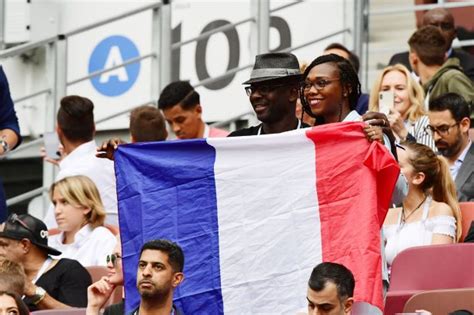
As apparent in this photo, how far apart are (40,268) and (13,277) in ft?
3.11

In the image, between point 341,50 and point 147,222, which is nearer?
point 147,222

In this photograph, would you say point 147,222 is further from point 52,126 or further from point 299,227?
point 52,126

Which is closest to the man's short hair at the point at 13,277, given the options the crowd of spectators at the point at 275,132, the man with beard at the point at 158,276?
the crowd of spectators at the point at 275,132

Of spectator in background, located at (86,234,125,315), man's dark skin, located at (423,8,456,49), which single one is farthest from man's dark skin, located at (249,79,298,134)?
man's dark skin, located at (423,8,456,49)

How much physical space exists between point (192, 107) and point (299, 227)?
10.9 ft

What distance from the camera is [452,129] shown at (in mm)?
11562

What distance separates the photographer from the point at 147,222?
9.27m

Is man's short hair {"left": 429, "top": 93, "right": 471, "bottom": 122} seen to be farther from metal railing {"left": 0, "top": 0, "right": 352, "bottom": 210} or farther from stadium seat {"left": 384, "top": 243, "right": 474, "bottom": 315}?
metal railing {"left": 0, "top": 0, "right": 352, "bottom": 210}

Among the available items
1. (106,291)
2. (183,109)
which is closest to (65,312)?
(106,291)

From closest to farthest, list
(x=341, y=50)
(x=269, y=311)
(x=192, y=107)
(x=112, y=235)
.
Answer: (x=269, y=311) → (x=112, y=235) → (x=192, y=107) → (x=341, y=50)

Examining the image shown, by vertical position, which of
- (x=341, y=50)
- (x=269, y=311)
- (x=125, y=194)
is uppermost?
(x=341, y=50)

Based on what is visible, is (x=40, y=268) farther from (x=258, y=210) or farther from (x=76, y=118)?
(x=258, y=210)

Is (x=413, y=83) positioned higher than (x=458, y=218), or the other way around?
(x=413, y=83)

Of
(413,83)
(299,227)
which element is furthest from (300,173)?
(413,83)
